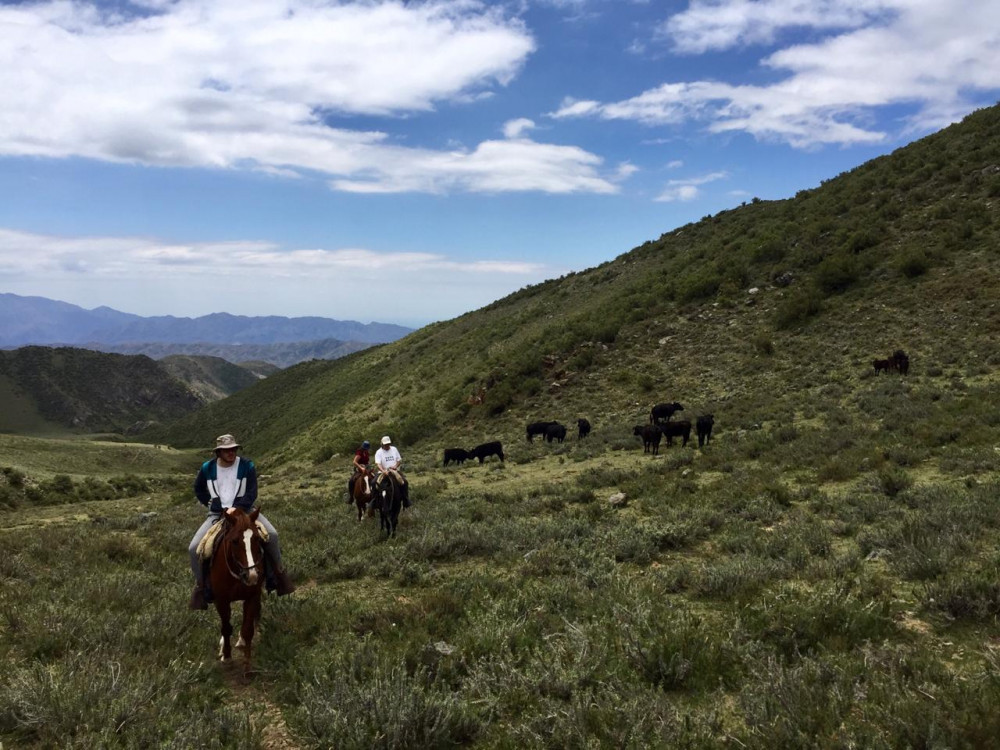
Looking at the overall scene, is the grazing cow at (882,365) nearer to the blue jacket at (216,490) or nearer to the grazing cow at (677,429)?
the grazing cow at (677,429)

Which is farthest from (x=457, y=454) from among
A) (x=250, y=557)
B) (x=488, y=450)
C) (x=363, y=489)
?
(x=250, y=557)

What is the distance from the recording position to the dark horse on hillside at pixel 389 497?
Result: 1184 cm

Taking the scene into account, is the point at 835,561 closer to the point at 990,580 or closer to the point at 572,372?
the point at 990,580

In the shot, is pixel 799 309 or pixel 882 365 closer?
pixel 882 365

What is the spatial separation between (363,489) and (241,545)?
7.60 meters

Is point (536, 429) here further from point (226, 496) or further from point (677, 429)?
point (226, 496)

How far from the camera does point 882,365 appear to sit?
70.1ft

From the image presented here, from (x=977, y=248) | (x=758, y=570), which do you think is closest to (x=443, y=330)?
(x=977, y=248)

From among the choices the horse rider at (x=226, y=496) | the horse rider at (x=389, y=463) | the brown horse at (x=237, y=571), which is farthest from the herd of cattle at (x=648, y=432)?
the brown horse at (x=237, y=571)

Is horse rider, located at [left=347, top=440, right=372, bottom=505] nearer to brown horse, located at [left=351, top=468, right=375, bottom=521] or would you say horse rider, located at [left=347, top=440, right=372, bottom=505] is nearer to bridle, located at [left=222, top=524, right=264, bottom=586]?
brown horse, located at [left=351, top=468, right=375, bottom=521]

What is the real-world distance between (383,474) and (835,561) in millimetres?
8424

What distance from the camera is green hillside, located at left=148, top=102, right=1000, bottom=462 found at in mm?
23344

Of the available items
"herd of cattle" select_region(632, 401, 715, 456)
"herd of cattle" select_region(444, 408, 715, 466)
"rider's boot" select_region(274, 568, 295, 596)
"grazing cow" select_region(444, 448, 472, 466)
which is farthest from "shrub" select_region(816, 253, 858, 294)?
"rider's boot" select_region(274, 568, 295, 596)

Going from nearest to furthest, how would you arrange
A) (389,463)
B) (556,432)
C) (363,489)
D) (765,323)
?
(389,463)
(363,489)
(556,432)
(765,323)
